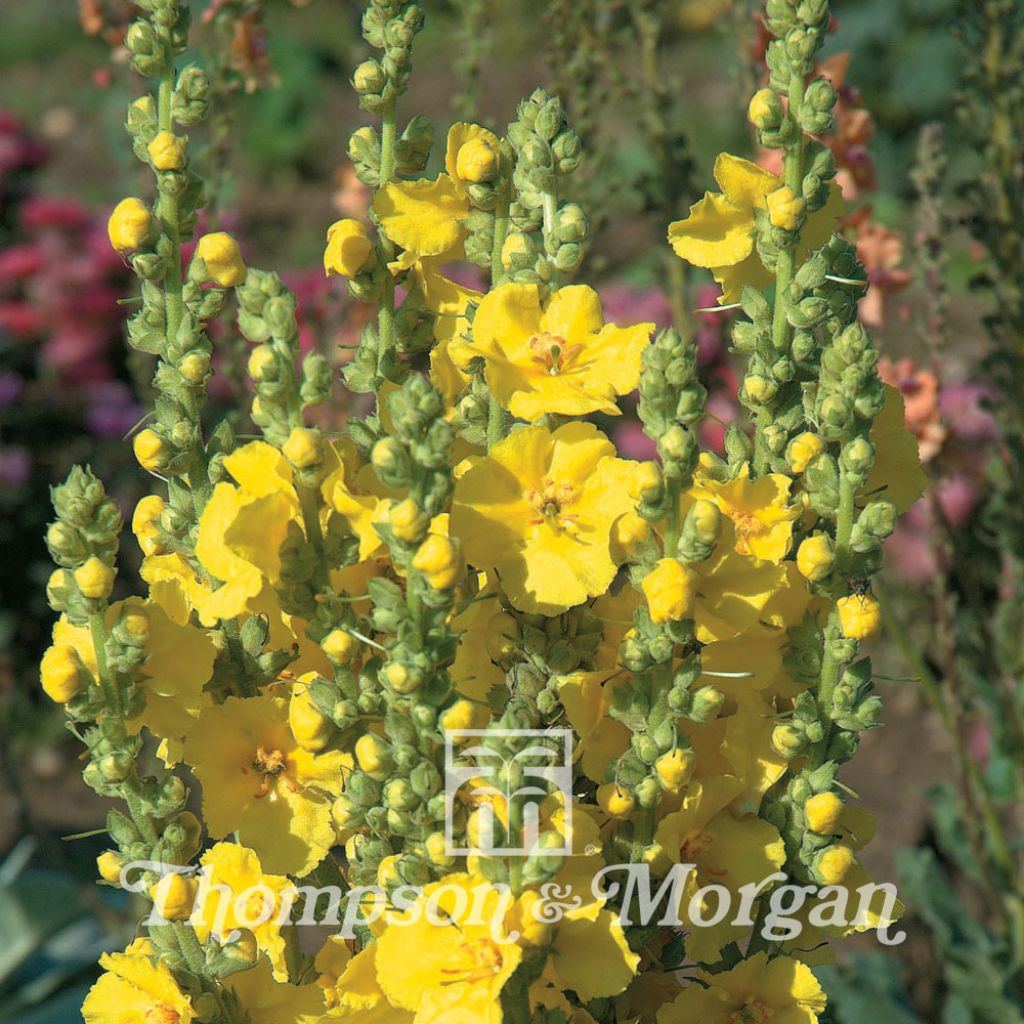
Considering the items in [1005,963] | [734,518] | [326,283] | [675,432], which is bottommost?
[1005,963]

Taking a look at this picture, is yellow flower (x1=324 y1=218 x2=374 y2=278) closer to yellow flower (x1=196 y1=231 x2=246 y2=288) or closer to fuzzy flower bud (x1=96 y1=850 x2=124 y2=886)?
yellow flower (x1=196 y1=231 x2=246 y2=288)

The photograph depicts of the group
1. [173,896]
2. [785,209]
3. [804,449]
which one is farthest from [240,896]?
[785,209]

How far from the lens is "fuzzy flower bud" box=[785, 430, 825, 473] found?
3.16 ft

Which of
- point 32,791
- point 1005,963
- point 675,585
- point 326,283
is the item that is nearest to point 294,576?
point 675,585

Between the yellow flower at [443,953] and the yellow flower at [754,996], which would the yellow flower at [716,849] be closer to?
the yellow flower at [754,996]

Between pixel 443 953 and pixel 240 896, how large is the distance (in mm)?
191

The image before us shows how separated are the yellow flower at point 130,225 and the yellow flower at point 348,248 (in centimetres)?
12

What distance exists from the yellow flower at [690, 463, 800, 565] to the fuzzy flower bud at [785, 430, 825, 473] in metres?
0.01

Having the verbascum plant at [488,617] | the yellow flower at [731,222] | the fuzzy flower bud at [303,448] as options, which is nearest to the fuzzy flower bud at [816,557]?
the verbascum plant at [488,617]

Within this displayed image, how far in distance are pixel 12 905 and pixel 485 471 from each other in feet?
6.25

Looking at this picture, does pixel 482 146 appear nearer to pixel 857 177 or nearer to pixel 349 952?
pixel 349 952

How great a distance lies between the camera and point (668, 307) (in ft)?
8.86

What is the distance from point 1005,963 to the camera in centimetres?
215

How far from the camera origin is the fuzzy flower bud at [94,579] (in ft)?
2.90
